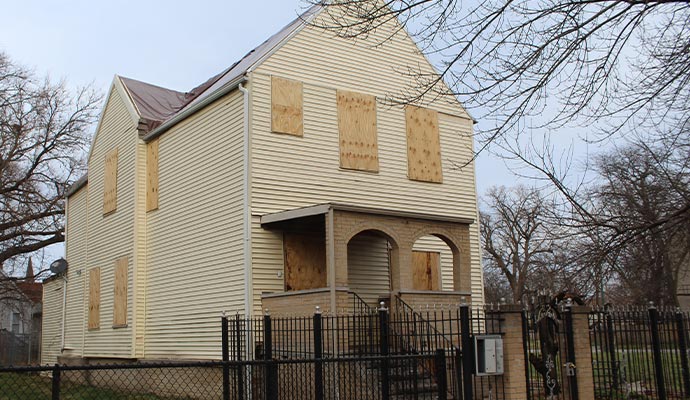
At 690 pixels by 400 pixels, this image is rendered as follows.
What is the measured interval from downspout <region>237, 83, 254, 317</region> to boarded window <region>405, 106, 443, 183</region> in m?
4.61

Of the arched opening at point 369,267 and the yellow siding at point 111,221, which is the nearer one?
the arched opening at point 369,267

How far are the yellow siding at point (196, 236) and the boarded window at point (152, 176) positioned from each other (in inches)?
10.5

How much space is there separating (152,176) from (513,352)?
1266cm

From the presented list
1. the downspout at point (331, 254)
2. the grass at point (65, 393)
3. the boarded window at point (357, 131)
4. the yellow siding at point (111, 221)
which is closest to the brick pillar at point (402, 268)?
the downspout at point (331, 254)

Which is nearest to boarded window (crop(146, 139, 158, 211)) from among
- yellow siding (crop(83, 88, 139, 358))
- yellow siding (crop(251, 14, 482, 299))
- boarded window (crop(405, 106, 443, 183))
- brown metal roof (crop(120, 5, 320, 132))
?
yellow siding (crop(83, 88, 139, 358))

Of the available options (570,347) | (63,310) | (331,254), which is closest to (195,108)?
(331,254)

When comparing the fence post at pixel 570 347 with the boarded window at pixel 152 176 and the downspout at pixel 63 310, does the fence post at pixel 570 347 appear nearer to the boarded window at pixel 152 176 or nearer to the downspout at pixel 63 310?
the boarded window at pixel 152 176

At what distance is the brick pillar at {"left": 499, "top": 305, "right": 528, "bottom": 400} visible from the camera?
11.1m

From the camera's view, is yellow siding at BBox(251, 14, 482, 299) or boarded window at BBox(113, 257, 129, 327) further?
boarded window at BBox(113, 257, 129, 327)

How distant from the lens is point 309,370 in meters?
12.8

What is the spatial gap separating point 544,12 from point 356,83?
10.8 m

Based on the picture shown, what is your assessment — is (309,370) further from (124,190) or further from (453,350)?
(124,190)

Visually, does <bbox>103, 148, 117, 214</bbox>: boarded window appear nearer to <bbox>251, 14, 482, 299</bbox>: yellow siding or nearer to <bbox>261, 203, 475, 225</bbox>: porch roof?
<bbox>251, 14, 482, 299</bbox>: yellow siding

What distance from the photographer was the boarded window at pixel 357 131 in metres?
18.2
